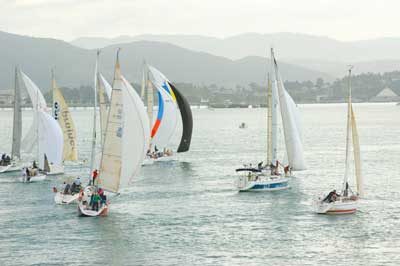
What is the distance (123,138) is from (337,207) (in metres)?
11.1

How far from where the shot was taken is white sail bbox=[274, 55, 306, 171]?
51.1m

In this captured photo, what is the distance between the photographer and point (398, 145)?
91.1 meters

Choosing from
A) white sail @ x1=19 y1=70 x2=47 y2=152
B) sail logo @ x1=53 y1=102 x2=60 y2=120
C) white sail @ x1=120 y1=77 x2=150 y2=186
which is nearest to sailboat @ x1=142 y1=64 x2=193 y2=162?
sail logo @ x1=53 y1=102 x2=60 y2=120

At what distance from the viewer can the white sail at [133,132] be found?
129 feet

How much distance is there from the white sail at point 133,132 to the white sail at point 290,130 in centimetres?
1359

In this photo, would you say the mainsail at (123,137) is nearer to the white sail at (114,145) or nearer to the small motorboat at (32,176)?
the white sail at (114,145)

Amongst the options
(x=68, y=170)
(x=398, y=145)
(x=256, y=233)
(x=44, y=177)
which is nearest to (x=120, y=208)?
(x=256, y=233)

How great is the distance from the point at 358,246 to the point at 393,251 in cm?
152

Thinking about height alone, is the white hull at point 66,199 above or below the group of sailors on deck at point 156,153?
below

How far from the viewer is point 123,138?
39.8m

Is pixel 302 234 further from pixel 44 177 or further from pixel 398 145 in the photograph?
pixel 398 145

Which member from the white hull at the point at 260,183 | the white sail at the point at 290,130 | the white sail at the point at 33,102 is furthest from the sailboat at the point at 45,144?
the white sail at the point at 290,130

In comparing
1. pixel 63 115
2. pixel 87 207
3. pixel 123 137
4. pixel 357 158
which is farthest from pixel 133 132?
pixel 63 115

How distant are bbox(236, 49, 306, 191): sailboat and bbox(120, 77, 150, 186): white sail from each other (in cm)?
1185
